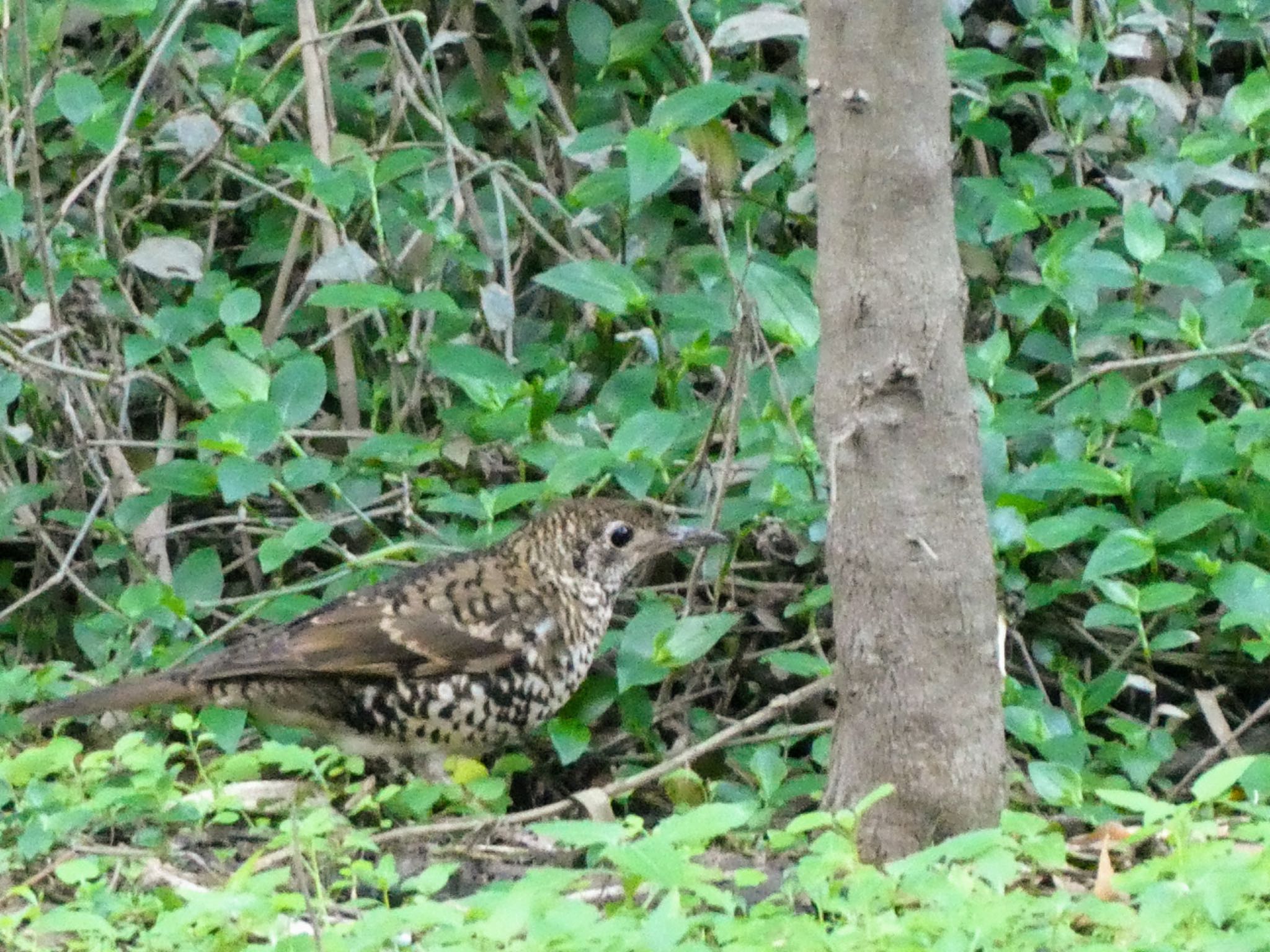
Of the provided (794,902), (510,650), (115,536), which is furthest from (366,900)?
(115,536)

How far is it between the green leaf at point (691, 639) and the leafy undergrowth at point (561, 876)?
0.44 meters

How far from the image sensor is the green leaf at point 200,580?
5.40 meters

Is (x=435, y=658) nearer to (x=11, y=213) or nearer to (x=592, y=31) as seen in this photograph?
(x=11, y=213)

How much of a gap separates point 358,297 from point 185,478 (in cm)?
64

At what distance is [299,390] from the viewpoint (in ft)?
16.7

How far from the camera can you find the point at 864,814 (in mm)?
3928

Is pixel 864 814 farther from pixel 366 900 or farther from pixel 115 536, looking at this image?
pixel 115 536

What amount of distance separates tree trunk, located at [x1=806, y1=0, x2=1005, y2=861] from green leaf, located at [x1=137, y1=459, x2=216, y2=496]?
1.98 m

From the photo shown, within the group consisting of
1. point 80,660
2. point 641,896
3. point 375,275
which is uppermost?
point 375,275

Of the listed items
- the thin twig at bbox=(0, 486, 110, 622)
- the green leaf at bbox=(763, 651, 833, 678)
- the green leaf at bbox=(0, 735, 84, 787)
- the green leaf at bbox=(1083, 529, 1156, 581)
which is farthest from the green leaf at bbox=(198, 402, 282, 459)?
the green leaf at bbox=(1083, 529, 1156, 581)

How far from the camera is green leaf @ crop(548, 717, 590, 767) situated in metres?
4.96

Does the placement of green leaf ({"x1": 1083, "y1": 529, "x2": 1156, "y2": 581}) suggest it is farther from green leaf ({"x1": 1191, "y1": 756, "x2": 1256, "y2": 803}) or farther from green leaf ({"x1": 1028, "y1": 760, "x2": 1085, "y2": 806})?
green leaf ({"x1": 1191, "y1": 756, "x2": 1256, "y2": 803})

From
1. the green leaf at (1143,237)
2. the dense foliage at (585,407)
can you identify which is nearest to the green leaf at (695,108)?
the dense foliage at (585,407)

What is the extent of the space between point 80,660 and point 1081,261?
307cm
